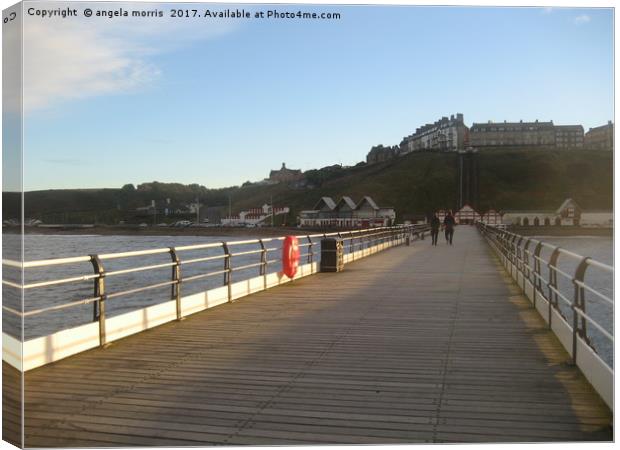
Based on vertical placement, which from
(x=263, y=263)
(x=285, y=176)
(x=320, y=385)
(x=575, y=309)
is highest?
(x=285, y=176)

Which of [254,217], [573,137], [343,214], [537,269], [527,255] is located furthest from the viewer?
[343,214]

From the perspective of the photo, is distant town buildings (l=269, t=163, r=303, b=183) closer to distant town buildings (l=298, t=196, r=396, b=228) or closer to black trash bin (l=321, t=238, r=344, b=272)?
distant town buildings (l=298, t=196, r=396, b=228)

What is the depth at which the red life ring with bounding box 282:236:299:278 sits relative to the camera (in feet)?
48.5

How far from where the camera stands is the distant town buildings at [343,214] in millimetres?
137375

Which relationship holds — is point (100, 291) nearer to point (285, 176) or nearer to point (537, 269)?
point (537, 269)

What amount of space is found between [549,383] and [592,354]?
1.35 ft

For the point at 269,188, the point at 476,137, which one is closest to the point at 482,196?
the point at 476,137

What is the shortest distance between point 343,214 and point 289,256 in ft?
422

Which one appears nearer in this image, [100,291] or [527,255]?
[100,291]

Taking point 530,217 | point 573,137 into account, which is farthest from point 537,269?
point 530,217

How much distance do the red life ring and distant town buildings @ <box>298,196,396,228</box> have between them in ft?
386

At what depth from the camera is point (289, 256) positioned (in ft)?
49.2

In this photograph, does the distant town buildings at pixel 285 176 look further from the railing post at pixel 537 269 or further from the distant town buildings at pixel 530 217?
the railing post at pixel 537 269

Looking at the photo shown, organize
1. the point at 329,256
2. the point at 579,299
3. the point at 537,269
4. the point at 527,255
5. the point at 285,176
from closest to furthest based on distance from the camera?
1. the point at 579,299
2. the point at 537,269
3. the point at 527,255
4. the point at 329,256
5. the point at 285,176
